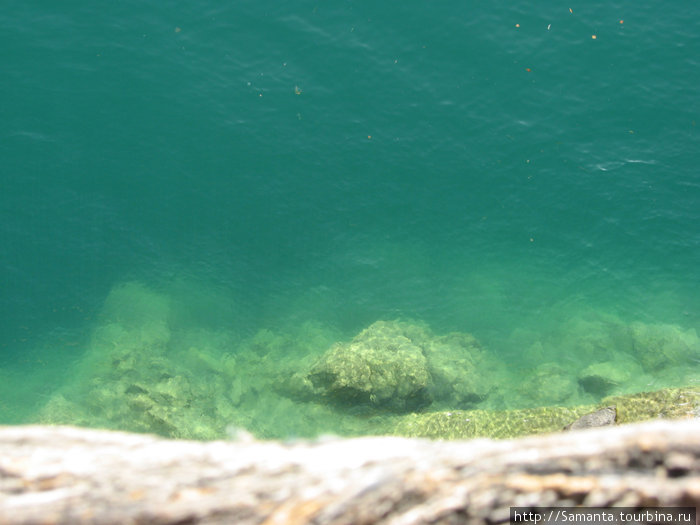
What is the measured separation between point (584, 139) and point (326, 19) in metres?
19.2

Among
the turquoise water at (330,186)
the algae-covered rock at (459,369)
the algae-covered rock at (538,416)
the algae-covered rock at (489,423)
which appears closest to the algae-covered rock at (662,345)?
the turquoise water at (330,186)

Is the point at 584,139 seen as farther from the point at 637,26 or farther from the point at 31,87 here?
the point at 31,87

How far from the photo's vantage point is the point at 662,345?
32.4 m

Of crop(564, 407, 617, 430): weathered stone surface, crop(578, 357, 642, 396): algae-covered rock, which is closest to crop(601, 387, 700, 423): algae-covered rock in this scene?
crop(564, 407, 617, 430): weathered stone surface

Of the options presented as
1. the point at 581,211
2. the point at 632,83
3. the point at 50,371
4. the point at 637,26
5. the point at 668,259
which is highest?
the point at 637,26

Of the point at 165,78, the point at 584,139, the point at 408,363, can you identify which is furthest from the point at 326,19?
the point at 408,363

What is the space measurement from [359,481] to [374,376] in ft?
74.7

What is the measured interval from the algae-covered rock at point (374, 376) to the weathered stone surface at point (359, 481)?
2185 centimetres

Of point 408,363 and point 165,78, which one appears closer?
point 408,363

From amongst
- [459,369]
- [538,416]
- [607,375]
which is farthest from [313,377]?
[607,375]

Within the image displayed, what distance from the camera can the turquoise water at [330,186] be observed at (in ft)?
111

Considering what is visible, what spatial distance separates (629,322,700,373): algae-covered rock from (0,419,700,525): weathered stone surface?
26613 mm

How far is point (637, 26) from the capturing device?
43.4 metres

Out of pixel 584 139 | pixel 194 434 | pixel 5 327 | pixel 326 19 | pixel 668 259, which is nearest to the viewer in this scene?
pixel 194 434
